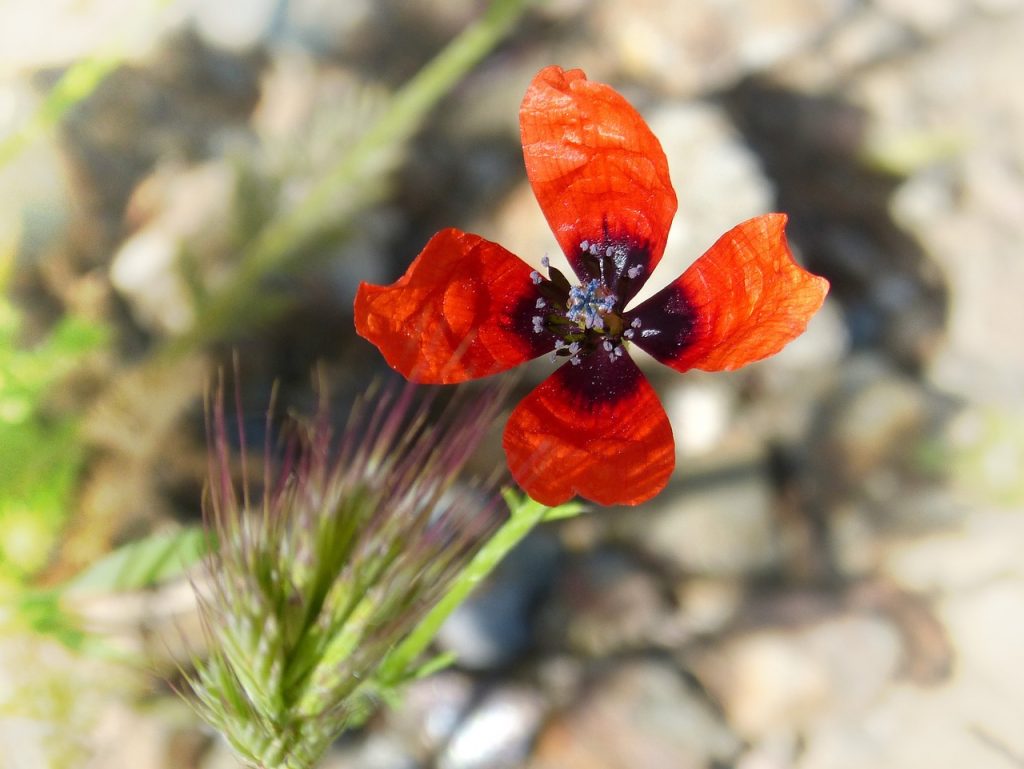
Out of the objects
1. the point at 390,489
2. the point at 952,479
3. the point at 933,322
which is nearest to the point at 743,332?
the point at 390,489

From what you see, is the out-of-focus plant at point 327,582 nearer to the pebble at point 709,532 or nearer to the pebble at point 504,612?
the pebble at point 504,612

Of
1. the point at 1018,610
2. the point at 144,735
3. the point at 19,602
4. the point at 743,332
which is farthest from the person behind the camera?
the point at 1018,610

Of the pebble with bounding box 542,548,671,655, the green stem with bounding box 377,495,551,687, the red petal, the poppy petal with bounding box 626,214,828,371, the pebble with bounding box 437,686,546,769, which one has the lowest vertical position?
the pebble with bounding box 437,686,546,769

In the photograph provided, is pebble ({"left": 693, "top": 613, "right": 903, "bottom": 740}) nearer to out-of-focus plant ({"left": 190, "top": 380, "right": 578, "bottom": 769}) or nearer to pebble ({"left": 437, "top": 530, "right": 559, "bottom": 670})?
pebble ({"left": 437, "top": 530, "right": 559, "bottom": 670})

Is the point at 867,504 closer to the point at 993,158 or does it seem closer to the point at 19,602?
the point at 993,158

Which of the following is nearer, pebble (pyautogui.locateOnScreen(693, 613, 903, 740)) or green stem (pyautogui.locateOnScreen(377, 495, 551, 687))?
green stem (pyautogui.locateOnScreen(377, 495, 551, 687))

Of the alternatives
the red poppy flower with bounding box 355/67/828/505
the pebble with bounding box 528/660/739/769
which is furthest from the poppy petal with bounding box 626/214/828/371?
the pebble with bounding box 528/660/739/769

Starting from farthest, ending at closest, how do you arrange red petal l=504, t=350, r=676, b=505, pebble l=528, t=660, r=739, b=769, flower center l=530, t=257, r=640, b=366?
pebble l=528, t=660, r=739, b=769 < flower center l=530, t=257, r=640, b=366 < red petal l=504, t=350, r=676, b=505

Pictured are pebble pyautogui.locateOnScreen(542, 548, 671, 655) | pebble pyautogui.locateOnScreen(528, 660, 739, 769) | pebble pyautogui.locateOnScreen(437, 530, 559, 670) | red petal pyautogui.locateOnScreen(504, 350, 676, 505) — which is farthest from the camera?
pebble pyautogui.locateOnScreen(542, 548, 671, 655)

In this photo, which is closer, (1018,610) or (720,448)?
(1018,610)
